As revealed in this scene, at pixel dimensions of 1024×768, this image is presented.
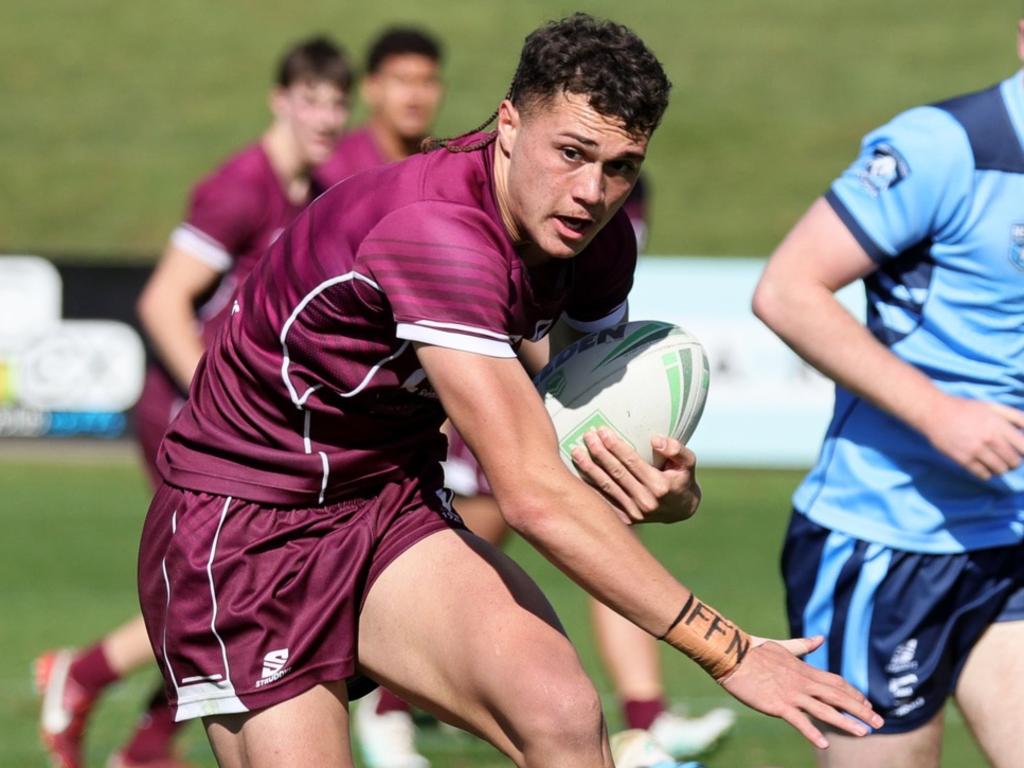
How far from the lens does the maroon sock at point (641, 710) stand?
583 cm

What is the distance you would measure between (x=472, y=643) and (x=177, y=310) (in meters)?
2.97

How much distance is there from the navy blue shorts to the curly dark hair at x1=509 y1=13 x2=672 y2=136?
1.25 m

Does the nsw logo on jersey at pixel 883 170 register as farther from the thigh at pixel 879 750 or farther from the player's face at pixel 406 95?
the player's face at pixel 406 95

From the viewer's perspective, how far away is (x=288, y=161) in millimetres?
6594

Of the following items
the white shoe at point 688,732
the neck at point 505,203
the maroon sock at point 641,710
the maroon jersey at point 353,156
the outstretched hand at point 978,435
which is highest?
the neck at point 505,203

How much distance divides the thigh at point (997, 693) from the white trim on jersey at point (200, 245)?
328 cm

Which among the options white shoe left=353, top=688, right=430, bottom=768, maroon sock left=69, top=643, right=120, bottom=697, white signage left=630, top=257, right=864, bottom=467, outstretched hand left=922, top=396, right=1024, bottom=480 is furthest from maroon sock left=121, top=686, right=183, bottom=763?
white signage left=630, top=257, right=864, bottom=467

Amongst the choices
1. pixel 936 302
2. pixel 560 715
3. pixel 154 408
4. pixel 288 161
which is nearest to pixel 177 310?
pixel 154 408

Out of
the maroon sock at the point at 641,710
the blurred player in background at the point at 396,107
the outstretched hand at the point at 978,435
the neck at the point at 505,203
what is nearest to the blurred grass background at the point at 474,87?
the blurred player in background at the point at 396,107

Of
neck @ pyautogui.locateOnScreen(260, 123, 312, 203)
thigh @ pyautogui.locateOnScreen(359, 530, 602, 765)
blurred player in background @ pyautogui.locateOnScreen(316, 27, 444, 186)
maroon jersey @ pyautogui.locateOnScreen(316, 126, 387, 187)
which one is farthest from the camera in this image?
blurred player in background @ pyautogui.locateOnScreen(316, 27, 444, 186)

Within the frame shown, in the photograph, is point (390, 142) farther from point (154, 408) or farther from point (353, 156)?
point (154, 408)

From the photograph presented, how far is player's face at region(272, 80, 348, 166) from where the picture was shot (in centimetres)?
655

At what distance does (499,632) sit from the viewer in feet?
11.4

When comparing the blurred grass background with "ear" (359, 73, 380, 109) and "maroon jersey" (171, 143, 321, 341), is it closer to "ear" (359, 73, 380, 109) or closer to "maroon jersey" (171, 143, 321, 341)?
"ear" (359, 73, 380, 109)
